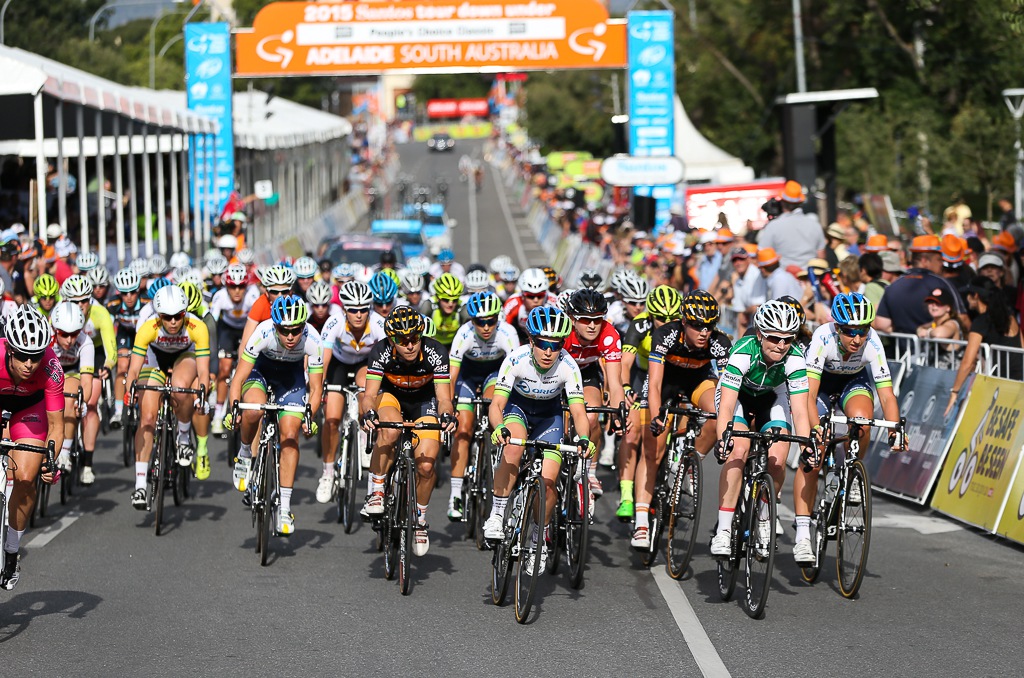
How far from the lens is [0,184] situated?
92.0 feet

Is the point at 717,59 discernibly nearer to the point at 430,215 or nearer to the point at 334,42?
the point at 430,215

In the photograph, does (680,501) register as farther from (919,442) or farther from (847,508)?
(919,442)

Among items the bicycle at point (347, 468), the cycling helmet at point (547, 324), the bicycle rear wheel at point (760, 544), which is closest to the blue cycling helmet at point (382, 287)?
the bicycle at point (347, 468)

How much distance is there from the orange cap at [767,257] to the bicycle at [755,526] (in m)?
7.42

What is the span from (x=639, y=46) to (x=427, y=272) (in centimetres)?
1925

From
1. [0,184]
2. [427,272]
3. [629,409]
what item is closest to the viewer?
[629,409]

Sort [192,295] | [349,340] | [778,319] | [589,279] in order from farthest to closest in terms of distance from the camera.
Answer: [589,279] < [192,295] < [349,340] < [778,319]

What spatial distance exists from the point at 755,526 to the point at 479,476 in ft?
9.84

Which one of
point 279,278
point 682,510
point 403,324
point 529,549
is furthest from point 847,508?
point 279,278

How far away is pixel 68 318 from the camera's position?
34.3ft

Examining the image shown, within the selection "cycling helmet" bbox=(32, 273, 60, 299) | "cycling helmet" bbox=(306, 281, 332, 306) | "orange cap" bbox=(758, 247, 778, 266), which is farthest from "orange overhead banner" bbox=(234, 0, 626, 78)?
"cycling helmet" bbox=(306, 281, 332, 306)

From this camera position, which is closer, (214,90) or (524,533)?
(524,533)

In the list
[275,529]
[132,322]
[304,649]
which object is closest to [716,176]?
[132,322]

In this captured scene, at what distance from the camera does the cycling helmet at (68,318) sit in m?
10.2
